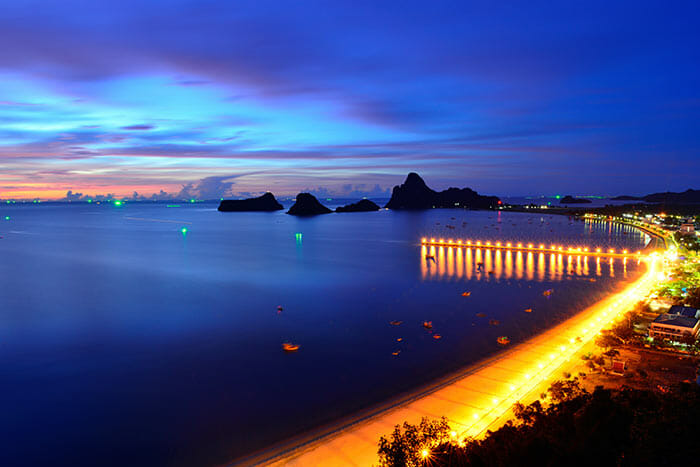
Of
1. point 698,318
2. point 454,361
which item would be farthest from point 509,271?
point 454,361

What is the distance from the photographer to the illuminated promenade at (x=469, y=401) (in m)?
18.9

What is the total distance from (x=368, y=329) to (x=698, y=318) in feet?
87.1

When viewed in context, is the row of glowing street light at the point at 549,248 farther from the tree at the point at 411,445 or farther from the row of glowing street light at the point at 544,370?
the tree at the point at 411,445

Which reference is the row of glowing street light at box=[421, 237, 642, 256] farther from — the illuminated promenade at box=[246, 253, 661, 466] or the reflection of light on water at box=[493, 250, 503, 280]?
the illuminated promenade at box=[246, 253, 661, 466]

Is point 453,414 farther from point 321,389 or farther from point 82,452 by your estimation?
point 82,452

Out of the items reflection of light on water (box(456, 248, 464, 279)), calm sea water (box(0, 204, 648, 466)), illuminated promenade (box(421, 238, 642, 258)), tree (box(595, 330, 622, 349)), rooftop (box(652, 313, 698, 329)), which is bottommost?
calm sea water (box(0, 204, 648, 466))

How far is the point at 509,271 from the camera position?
6375cm

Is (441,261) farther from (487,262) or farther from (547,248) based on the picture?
(547,248)

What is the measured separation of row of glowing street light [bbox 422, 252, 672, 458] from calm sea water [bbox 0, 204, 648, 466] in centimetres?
447

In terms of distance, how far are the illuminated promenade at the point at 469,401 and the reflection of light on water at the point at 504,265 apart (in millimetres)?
28972

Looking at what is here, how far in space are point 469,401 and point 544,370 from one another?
641cm

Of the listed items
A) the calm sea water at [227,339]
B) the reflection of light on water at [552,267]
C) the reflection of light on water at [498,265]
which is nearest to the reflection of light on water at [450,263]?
the calm sea water at [227,339]

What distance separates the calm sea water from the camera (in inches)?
899

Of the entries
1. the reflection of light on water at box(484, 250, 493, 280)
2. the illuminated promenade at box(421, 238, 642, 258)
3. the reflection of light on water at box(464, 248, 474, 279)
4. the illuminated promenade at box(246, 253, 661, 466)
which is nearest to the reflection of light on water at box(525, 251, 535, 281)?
the illuminated promenade at box(421, 238, 642, 258)
